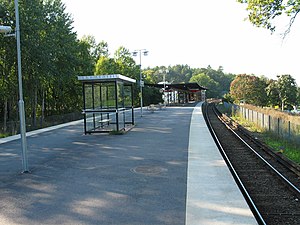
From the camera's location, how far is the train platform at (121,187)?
5566 millimetres

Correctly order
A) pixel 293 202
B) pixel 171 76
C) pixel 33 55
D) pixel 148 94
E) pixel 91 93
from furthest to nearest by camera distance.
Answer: pixel 171 76 → pixel 148 94 → pixel 33 55 → pixel 91 93 → pixel 293 202

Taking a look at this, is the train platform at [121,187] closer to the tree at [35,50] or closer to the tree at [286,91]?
the tree at [35,50]

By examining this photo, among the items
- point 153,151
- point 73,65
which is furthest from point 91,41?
point 153,151

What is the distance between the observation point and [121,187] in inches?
288

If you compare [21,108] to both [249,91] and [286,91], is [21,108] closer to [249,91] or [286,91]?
[249,91]

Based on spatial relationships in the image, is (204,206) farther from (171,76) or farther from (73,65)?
(171,76)

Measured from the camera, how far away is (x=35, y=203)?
6344 mm

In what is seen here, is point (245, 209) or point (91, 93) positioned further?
point (91, 93)

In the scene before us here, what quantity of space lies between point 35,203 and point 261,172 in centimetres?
654

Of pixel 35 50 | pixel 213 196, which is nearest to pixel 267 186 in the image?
pixel 213 196

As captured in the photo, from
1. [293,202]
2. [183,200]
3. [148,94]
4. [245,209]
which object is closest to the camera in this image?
[245,209]

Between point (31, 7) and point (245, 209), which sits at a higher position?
point (31, 7)

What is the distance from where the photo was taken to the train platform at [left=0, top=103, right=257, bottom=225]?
219 inches

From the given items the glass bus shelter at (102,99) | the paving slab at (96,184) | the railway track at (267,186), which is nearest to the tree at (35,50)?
the glass bus shelter at (102,99)
